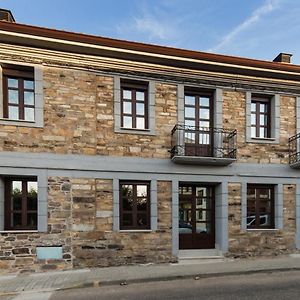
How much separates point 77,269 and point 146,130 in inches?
175

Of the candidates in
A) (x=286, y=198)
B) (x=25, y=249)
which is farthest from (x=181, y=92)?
(x=25, y=249)

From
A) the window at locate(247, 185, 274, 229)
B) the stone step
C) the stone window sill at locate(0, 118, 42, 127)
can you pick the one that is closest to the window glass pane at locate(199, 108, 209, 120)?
the window at locate(247, 185, 274, 229)

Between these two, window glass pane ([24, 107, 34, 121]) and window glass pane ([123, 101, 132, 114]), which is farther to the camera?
window glass pane ([123, 101, 132, 114])

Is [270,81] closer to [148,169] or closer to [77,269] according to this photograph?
[148,169]

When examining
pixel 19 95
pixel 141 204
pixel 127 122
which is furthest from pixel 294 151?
pixel 19 95

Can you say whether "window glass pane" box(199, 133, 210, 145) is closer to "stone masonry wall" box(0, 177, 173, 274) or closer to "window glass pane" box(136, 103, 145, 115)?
"window glass pane" box(136, 103, 145, 115)

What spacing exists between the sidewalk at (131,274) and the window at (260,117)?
4.17m

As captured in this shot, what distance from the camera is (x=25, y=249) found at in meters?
8.66

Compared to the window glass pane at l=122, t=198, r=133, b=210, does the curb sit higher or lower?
lower

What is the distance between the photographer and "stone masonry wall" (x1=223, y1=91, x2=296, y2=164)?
1055 centimetres

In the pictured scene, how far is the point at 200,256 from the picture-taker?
10.1m

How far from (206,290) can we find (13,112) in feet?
22.5

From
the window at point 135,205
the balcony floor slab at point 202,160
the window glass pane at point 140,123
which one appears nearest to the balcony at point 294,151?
the balcony floor slab at point 202,160

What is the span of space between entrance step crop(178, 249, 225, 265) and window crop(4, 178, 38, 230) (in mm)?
4507
